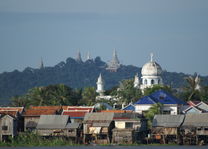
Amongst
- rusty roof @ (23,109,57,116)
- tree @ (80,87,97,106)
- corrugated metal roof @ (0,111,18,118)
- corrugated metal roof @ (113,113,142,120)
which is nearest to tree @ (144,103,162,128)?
corrugated metal roof @ (113,113,142,120)

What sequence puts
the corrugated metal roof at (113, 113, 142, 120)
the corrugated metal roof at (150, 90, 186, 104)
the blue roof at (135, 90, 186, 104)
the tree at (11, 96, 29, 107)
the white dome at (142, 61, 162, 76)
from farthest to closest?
the white dome at (142, 61, 162, 76) → the tree at (11, 96, 29, 107) → the corrugated metal roof at (150, 90, 186, 104) → the blue roof at (135, 90, 186, 104) → the corrugated metal roof at (113, 113, 142, 120)

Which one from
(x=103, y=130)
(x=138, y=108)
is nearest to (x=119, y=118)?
(x=103, y=130)

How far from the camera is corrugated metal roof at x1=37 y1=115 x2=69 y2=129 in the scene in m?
77.8

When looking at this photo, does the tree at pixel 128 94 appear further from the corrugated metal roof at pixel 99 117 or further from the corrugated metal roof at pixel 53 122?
the corrugated metal roof at pixel 53 122

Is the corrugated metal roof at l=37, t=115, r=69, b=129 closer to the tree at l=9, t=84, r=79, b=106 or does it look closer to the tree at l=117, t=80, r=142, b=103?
the tree at l=9, t=84, r=79, b=106

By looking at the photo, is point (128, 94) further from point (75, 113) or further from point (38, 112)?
point (38, 112)

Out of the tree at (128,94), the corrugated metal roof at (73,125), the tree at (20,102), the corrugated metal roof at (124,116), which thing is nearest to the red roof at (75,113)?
the corrugated metal roof at (73,125)

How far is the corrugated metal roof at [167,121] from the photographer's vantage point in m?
77.5

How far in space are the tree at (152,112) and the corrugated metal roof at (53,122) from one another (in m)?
8.35

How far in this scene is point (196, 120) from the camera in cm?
7756

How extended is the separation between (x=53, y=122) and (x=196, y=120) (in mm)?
13016

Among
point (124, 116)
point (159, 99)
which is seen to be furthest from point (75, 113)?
point (159, 99)

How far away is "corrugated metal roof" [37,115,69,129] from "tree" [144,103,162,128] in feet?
27.4

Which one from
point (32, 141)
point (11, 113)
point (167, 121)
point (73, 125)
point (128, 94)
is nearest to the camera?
point (32, 141)
